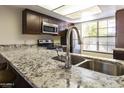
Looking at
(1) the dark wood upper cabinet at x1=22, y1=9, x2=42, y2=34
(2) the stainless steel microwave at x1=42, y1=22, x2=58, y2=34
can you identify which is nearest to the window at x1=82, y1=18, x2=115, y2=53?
(2) the stainless steel microwave at x1=42, y1=22, x2=58, y2=34

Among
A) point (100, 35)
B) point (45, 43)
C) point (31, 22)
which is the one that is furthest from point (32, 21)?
point (100, 35)

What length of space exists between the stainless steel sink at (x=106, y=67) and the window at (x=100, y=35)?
116 inches

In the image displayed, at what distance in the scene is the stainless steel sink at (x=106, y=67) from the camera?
3.94 ft

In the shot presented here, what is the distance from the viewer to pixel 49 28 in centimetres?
365

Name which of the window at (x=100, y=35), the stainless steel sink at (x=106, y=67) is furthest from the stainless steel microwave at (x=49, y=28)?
the stainless steel sink at (x=106, y=67)

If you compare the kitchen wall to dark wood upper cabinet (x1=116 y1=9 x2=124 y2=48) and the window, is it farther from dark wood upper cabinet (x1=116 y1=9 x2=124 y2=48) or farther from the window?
dark wood upper cabinet (x1=116 y1=9 x2=124 y2=48)

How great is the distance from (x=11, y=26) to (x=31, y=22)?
501 mm

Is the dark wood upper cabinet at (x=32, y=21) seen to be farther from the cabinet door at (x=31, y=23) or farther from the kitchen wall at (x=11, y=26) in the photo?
the kitchen wall at (x=11, y=26)

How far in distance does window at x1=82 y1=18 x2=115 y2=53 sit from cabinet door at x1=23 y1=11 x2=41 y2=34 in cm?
228

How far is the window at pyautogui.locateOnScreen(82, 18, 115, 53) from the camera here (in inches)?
164

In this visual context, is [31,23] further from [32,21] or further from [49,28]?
[49,28]

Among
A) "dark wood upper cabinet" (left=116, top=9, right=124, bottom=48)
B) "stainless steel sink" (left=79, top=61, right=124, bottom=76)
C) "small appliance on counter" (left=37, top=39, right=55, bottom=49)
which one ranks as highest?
"dark wood upper cabinet" (left=116, top=9, right=124, bottom=48)
